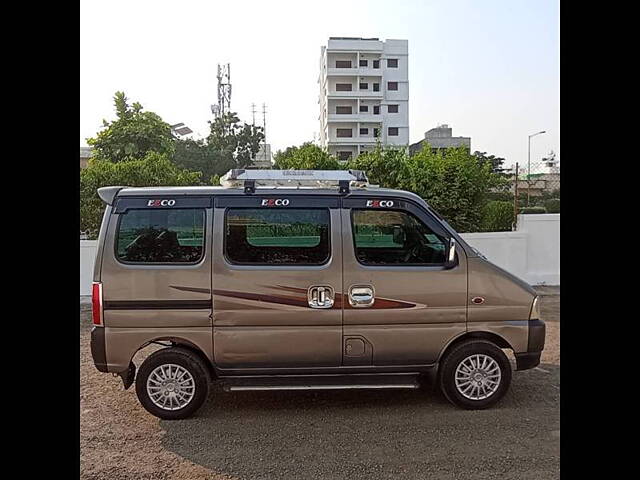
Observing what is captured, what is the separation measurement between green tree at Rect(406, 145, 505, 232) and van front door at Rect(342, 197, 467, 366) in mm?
10430

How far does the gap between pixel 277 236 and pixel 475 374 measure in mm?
2193

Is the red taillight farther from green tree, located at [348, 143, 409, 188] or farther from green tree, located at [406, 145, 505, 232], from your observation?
green tree, located at [348, 143, 409, 188]

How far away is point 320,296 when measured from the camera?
5062 mm

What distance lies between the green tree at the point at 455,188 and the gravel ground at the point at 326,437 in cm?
977

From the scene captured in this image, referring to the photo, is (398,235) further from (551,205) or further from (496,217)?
(551,205)

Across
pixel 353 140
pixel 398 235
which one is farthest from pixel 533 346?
pixel 353 140

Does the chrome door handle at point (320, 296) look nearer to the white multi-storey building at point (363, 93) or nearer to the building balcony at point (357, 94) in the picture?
the white multi-storey building at point (363, 93)

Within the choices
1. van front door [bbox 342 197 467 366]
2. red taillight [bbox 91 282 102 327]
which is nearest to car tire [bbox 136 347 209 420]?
red taillight [bbox 91 282 102 327]

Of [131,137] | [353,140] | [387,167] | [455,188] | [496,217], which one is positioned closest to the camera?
[455,188]

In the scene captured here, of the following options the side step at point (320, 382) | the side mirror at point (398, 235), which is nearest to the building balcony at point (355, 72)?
the side mirror at point (398, 235)

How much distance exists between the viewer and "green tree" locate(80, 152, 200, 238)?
13039mm
